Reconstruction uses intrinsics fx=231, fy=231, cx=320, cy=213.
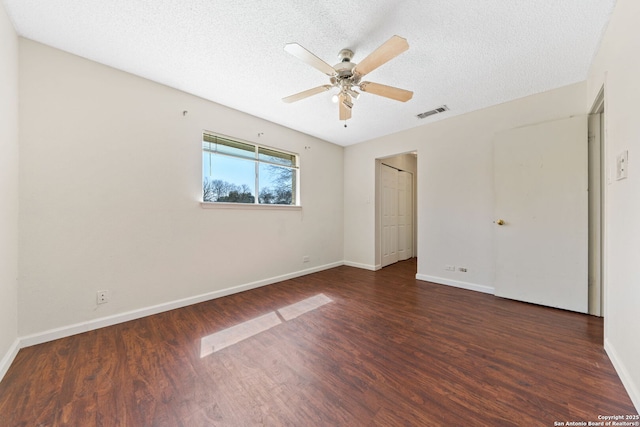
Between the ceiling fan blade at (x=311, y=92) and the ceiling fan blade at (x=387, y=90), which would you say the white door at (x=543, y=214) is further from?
the ceiling fan blade at (x=311, y=92)

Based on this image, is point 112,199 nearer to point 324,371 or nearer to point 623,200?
point 324,371

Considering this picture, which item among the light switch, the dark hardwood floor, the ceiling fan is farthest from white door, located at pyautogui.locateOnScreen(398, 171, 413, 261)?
the light switch

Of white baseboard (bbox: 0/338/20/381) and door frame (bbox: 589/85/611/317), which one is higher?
door frame (bbox: 589/85/611/317)

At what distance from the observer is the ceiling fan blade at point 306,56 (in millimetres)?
1692

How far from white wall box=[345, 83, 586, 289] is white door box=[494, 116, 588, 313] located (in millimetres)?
212

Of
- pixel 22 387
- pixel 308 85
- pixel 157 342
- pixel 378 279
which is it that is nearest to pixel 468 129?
pixel 308 85

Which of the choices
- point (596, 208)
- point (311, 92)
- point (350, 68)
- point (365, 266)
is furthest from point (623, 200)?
point (365, 266)

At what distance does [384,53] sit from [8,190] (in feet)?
10.1

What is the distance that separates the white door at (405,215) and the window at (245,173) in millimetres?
2788

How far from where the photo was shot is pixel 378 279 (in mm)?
4074

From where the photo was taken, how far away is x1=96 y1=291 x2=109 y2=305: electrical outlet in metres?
2.31

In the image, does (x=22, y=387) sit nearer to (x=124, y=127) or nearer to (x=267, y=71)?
(x=124, y=127)

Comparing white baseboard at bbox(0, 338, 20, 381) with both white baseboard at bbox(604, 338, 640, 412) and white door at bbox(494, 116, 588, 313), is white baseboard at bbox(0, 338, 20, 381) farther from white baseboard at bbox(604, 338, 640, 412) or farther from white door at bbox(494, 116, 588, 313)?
white door at bbox(494, 116, 588, 313)

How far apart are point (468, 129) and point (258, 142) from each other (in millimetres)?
3266
